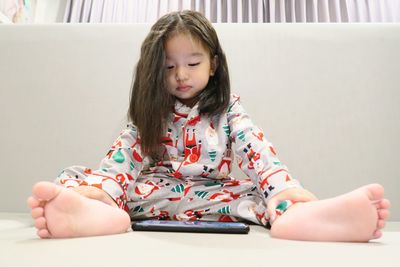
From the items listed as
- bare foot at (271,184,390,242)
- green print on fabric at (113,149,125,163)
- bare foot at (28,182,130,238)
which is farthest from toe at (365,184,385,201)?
green print on fabric at (113,149,125,163)

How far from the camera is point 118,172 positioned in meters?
0.77

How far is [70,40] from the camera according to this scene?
42.6 inches

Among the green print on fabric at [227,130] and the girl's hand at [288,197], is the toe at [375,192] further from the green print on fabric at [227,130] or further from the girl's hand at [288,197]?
the green print on fabric at [227,130]

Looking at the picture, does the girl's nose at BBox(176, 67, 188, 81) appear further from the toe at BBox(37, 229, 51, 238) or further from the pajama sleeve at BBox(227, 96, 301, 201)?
the toe at BBox(37, 229, 51, 238)

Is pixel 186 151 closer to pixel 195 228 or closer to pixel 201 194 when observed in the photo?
pixel 201 194

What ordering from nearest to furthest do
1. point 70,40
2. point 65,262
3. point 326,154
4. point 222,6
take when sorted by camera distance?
point 65,262 < point 326,154 < point 70,40 < point 222,6

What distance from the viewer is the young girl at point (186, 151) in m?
0.73

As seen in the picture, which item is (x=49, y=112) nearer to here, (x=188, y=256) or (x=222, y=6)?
(x=188, y=256)

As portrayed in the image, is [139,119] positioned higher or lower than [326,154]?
higher

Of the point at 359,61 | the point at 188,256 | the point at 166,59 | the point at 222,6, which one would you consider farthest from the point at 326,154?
the point at 222,6

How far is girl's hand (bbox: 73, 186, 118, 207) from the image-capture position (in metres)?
0.67

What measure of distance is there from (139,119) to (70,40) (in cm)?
39

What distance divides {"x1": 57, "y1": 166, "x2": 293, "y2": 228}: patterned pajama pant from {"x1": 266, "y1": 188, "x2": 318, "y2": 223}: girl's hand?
8 centimetres

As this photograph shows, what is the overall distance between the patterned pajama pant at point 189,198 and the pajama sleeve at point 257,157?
40 mm
